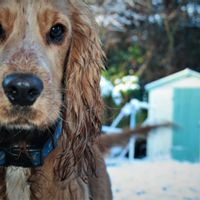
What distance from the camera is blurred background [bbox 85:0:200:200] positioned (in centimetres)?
249

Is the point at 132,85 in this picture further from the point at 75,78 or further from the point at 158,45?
the point at 75,78

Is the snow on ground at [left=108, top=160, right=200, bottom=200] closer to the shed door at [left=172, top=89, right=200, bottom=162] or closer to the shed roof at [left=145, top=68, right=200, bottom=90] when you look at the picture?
the shed door at [left=172, top=89, right=200, bottom=162]

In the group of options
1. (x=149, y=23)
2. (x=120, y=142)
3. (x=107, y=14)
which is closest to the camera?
(x=120, y=142)

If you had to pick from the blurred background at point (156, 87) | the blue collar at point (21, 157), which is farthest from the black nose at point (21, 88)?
the blurred background at point (156, 87)

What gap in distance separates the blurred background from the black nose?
2.40 feet

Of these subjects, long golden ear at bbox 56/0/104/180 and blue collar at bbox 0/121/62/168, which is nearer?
blue collar at bbox 0/121/62/168

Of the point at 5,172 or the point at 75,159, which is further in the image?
the point at 75,159

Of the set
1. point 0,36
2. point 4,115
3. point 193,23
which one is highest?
point 193,23

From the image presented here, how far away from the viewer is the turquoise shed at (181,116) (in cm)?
258

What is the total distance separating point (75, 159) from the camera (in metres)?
1.46

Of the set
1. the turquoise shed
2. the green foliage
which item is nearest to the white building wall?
the turquoise shed

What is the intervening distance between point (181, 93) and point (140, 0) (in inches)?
45.4

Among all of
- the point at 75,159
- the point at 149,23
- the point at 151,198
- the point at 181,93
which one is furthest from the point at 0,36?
the point at 149,23

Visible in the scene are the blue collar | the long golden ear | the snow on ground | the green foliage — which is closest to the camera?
the blue collar
